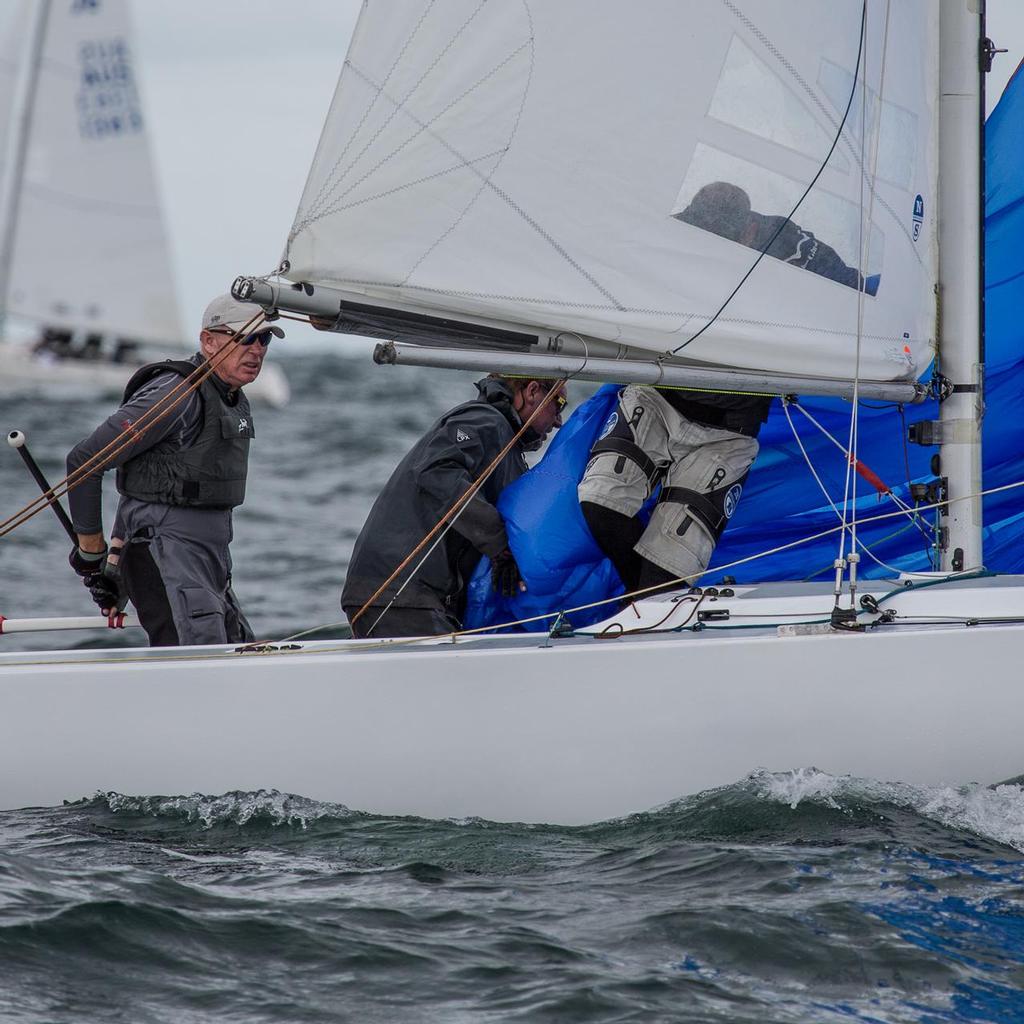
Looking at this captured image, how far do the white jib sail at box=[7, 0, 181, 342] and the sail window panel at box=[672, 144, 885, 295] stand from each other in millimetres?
21043

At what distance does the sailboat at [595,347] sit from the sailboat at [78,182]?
20879mm

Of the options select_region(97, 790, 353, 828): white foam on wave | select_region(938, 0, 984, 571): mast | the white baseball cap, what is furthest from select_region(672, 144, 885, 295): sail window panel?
select_region(97, 790, 353, 828): white foam on wave

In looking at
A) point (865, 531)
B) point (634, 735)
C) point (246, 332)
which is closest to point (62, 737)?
point (246, 332)

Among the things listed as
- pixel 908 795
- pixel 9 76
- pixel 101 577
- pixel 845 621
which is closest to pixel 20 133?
pixel 9 76

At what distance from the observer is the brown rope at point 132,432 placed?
392cm

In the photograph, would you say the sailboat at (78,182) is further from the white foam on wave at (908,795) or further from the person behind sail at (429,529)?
the white foam on wave at (908,795)

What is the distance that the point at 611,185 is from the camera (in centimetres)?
377

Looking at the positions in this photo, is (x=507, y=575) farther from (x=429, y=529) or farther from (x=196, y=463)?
(x=196, y=463)

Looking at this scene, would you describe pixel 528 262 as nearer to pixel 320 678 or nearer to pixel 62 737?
pixel 320 678

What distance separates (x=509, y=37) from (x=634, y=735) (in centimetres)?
162

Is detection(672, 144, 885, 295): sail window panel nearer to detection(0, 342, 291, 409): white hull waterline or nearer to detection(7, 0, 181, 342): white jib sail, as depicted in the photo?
detection(7, 0, 181, 342): white jib sail

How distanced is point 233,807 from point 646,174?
5.87 feet

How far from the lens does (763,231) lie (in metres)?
3.91

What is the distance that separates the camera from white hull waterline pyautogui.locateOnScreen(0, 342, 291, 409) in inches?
1024
